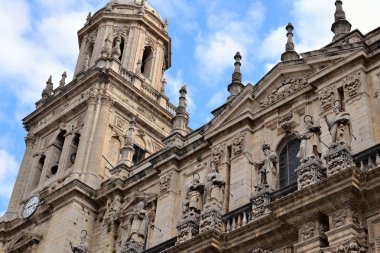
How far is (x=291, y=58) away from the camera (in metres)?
23.5

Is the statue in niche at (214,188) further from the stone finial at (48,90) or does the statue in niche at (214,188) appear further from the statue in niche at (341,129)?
the stone finial at (48,90)

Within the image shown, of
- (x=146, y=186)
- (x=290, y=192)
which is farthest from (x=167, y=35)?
(x=290, y=192)

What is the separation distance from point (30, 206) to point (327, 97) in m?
14.7

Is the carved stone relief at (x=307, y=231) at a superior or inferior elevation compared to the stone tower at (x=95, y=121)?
inferior

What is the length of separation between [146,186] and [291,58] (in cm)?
727

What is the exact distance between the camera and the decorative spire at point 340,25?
73.9 feet

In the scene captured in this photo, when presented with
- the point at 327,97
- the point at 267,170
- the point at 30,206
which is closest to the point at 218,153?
the point at 267,170

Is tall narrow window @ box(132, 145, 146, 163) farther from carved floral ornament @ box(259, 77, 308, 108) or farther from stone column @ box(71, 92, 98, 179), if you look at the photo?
→ carved floral ornament @ box(259, 77, 308, 108)

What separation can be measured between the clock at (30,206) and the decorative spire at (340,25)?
566 inches

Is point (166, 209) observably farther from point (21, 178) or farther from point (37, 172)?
point (21, 178)

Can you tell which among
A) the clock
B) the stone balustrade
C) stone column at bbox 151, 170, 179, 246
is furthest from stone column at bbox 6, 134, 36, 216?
the stone balustrade

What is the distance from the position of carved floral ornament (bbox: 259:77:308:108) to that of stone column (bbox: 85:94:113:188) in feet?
27.7

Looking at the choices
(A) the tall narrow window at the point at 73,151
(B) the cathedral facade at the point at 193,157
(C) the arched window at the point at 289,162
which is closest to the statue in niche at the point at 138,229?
(B) the cathedral facade at the point at 193,157

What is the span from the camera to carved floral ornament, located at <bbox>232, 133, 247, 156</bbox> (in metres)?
22.1
